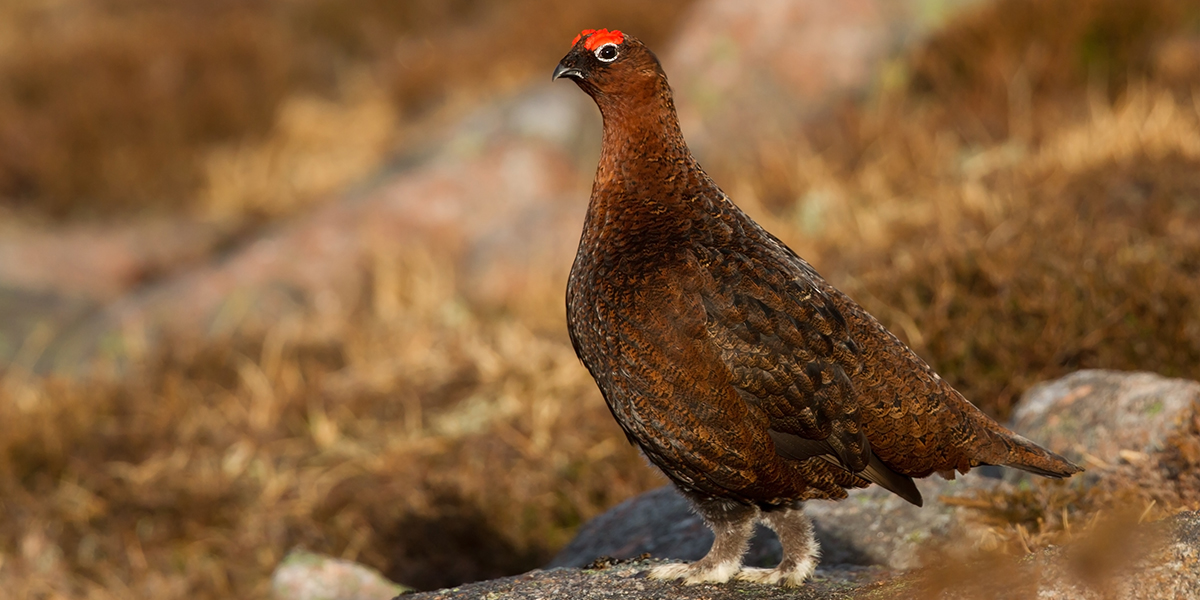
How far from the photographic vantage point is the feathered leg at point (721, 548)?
3.15 m

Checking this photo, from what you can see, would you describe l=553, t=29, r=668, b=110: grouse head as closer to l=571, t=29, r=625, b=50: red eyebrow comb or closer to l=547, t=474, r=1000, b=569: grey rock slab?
l=571, t=29, r=625, b=50: red eyebrow comb

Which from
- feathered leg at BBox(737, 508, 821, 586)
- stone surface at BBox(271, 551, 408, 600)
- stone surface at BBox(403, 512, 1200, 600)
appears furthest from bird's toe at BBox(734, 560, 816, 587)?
stone surface at BBox(271, 551, 408, 600)

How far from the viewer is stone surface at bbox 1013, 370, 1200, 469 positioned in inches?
142

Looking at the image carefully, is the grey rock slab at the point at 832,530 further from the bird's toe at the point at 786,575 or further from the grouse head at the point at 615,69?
the grouse head at the point at 615,69

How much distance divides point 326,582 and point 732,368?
6.39 ft

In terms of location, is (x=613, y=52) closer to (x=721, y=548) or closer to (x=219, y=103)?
(x=721, y=548)

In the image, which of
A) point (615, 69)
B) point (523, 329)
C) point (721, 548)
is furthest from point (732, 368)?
point (523, 329)

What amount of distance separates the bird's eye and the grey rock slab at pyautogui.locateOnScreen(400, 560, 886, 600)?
1477 mm

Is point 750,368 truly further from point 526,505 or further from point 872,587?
point 526,505

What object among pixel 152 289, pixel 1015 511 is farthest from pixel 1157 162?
pixel 152 289

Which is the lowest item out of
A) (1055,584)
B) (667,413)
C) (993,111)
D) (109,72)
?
(1055,584)

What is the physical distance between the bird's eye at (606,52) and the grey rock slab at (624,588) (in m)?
1.48

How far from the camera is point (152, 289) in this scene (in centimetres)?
910

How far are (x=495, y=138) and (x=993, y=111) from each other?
395cm
